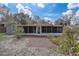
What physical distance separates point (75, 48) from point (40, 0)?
32.4 inches

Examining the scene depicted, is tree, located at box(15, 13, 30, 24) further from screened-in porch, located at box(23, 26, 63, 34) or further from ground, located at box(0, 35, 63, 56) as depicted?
ground, located at box(0, 35, 63, 56)

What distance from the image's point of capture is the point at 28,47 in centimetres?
383

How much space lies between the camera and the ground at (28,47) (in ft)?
12.5

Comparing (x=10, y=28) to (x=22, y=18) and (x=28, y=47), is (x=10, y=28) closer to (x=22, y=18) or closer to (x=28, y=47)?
(x=22, y=18)

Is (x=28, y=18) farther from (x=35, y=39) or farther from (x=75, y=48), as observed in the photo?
(x=75, y=48)

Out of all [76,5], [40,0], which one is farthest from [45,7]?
[76,5]

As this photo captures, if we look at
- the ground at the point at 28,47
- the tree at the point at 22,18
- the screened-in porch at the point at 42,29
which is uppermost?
the tree at the point at 22,18

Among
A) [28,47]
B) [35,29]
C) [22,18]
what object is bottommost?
[28,47]

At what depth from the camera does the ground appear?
3801 mm

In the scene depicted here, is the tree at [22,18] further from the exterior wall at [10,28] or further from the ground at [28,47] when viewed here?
the ground at [28,47]

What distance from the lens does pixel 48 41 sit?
380 cm

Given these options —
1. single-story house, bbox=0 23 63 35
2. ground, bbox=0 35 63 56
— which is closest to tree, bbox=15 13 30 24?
single-story house, bbox=0 23 63 35

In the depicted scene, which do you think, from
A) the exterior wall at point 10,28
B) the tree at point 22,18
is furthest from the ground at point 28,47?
the tree at point 22,18

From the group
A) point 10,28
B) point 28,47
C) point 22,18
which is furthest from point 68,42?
point 10,28
